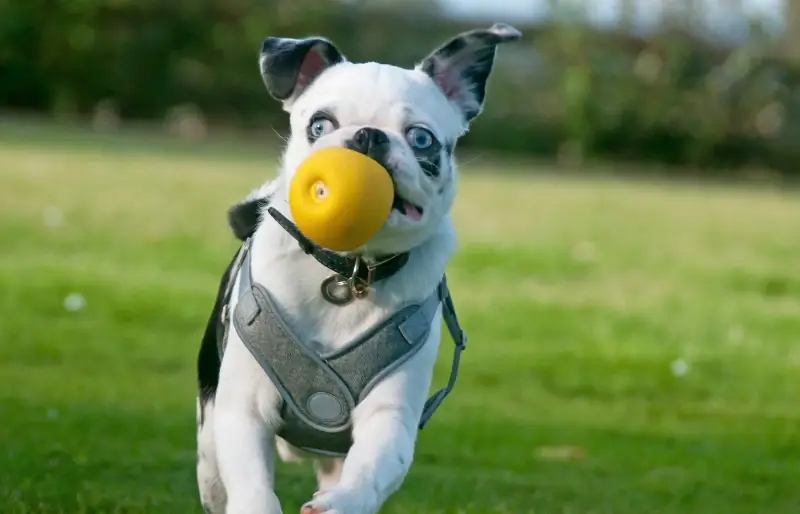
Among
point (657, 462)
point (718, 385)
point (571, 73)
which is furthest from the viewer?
point (571, 73)

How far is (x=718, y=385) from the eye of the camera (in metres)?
8.16

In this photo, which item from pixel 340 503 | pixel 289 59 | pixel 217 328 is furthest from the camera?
pixel 217 328

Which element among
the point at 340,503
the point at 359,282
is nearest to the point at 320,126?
the point at 359,282

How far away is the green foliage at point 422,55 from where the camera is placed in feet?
84.3

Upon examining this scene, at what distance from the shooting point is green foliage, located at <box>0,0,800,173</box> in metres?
25.7

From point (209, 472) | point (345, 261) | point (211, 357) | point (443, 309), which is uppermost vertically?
point (345, 261)

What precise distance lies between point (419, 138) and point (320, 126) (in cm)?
29

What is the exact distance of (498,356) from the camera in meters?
8.48

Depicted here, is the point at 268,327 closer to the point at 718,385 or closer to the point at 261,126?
the point at 718,385

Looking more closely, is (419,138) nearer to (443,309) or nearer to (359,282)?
(359,282)

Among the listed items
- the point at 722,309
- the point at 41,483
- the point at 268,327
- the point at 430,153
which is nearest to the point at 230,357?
the point at 268,327

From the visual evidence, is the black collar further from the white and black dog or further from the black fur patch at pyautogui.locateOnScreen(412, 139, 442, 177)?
the black fur patch at pyautogui.locateOnScreen(412, 139, 442, 177)

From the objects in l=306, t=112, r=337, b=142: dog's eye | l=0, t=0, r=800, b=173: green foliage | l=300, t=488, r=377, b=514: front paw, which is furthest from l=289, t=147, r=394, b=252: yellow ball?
l=0, t=0, r=800, b=173: green foliage

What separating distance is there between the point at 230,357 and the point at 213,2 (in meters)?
23.2
